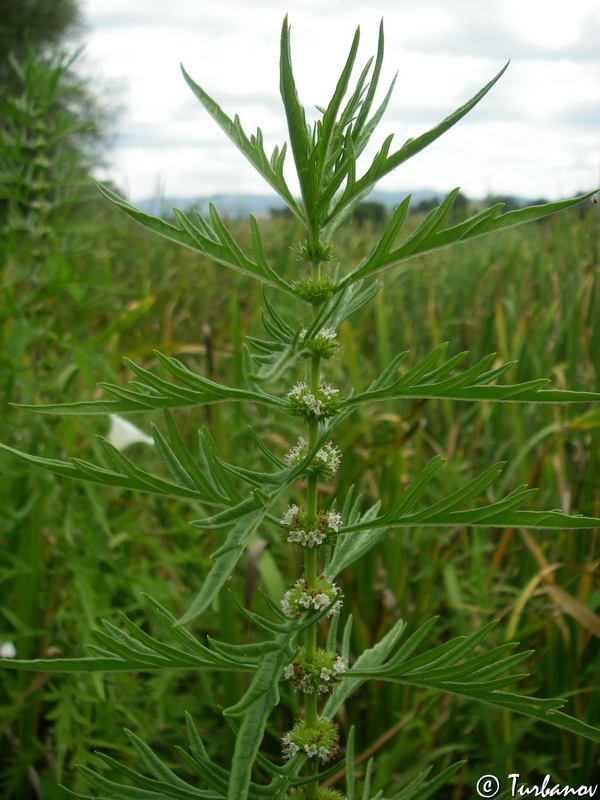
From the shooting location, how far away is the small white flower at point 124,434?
209 centimetres

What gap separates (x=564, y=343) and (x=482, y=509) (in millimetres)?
2901

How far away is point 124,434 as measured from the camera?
2131 mm

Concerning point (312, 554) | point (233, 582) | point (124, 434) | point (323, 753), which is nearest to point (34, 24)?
point (124, 434)

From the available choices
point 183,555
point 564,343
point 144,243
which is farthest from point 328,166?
point 144,243

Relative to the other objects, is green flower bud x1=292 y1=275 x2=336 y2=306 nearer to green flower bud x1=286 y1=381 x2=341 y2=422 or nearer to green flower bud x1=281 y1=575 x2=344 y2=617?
green flower bud x1=286 y1=381 x2=341 y2=422

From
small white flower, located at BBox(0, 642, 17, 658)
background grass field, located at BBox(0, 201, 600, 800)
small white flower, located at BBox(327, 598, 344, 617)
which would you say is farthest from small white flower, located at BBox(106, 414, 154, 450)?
small white flower, located at BBox(327, 598, 344, 617)

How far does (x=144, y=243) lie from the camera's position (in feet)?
19.1

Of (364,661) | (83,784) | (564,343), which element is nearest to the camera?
(364,661)

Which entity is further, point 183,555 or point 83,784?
point 183,555

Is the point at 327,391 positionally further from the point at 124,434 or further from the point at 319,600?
the point at 124,434

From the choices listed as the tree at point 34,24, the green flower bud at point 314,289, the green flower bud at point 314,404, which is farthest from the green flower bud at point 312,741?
the tree at point 34,24

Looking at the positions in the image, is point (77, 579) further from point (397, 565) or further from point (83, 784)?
point (397, 565)

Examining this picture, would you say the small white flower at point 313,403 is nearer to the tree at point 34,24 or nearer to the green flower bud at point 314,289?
the green flower bud at point 314,289

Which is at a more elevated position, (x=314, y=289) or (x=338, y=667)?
(x=314, y=289)
